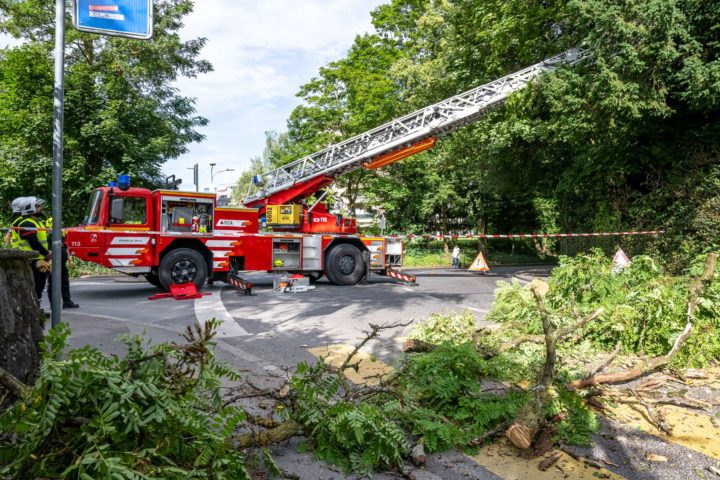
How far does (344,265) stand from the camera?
12.5 metres

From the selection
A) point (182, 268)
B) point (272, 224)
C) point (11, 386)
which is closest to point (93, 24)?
point (11, 386)

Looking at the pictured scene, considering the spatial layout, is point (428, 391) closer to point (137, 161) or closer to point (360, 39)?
point (137, 161)

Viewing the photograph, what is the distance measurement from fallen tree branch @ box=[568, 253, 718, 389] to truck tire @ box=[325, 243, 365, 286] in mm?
8262

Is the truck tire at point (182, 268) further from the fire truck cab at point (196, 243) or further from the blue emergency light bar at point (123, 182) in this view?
the blue emergency light bar at point (123, 182)

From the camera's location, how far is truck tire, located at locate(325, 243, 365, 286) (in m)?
12.4

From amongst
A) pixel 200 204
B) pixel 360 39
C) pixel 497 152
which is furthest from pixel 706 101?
pixel 360 39

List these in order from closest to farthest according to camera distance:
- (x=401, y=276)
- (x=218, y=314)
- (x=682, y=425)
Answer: (x=682, y=425)
(x=218, y=314)
(x=401, y=276)

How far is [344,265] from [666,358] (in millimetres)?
8823

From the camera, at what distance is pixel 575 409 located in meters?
3.44

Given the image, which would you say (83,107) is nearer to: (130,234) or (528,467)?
(130,234)

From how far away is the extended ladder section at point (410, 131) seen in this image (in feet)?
42.5

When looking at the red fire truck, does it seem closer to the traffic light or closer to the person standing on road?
the traffic light

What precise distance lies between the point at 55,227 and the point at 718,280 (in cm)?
699

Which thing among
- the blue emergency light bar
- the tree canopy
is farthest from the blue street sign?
the tree canopy
